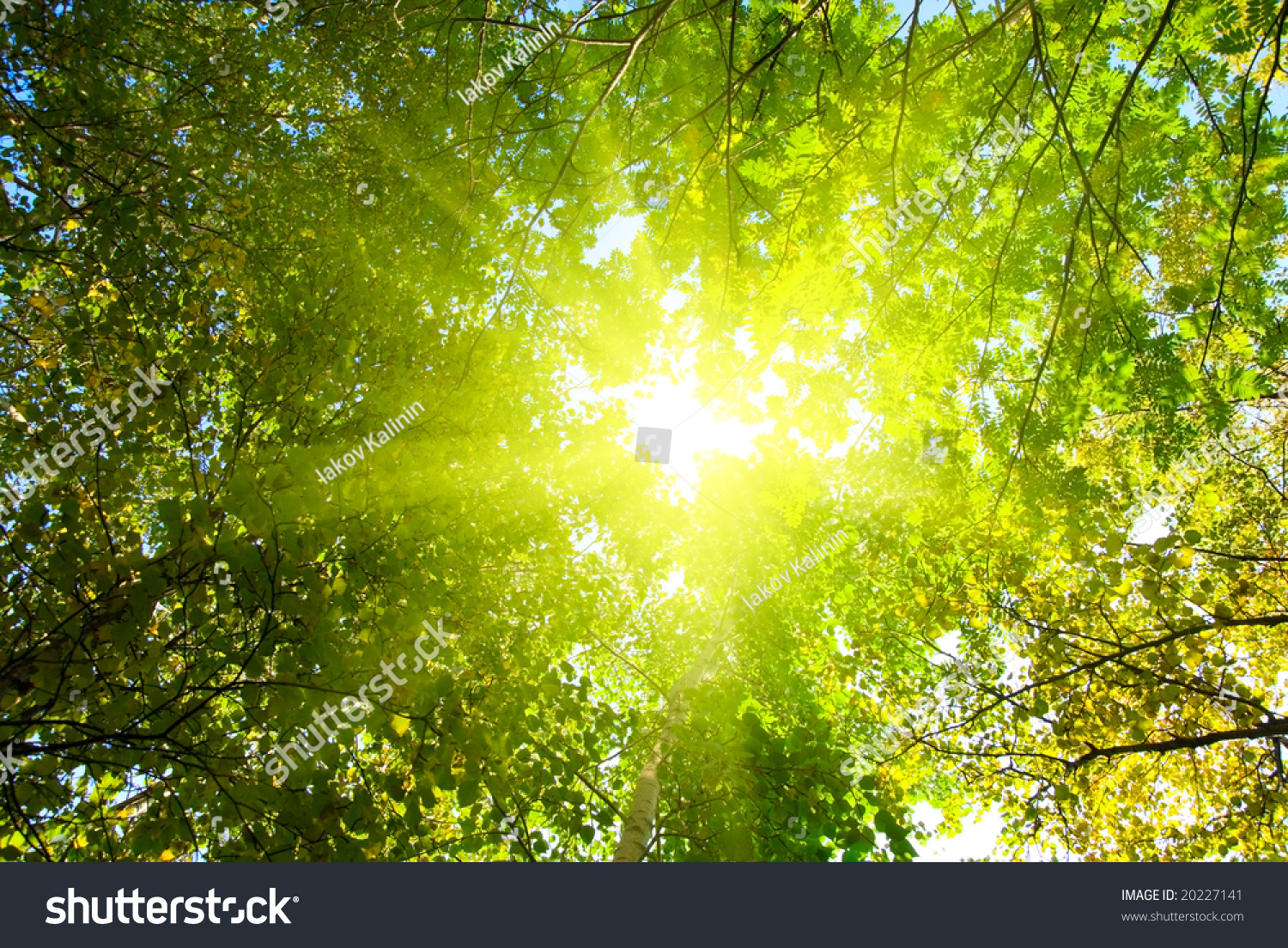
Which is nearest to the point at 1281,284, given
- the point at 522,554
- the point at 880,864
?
the point at 880,864

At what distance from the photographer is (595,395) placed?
6879 millimetres

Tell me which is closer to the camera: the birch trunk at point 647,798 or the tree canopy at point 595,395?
the tree canopy at point 595,395

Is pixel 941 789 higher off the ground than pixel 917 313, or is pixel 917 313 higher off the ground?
pixel 917 313

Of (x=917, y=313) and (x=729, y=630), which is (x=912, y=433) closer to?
(x=917, y=313)

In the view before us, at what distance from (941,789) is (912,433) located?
7238mm

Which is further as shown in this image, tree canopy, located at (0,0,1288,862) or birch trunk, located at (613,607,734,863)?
birch trunk, located at (613,607,734,863)

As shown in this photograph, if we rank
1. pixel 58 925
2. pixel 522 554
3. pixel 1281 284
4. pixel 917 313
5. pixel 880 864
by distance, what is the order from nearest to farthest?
pixel 58 925
pixel 917 313
pixel 880 864
pixel 1281 284
pixel 522 554

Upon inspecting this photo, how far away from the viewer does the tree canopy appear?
2273 mm

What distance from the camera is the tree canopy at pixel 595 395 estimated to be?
7.46 feet

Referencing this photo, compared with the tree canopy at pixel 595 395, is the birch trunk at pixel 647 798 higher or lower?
lower

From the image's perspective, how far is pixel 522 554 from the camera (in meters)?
5.66

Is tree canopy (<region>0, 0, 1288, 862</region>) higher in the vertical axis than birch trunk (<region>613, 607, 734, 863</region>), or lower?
higher

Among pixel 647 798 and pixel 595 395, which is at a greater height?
pixel 595 395

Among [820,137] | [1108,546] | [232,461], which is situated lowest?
[1108,546]
